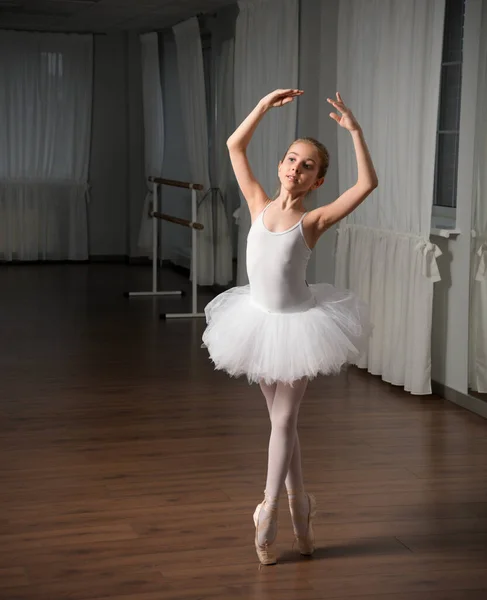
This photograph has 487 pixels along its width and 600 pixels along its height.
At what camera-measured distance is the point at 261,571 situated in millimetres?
3230

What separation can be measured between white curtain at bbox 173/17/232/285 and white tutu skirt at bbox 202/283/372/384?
610 cm

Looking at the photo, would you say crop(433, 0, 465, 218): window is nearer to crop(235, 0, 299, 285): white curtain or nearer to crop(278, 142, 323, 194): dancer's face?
crop(235, 0, 299, 285): white curtain

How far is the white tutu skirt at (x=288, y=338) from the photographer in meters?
3.12

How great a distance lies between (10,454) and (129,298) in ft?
15.5

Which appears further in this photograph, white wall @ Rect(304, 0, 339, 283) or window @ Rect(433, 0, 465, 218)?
white wall @ Rect(304, 0, 339, 283)

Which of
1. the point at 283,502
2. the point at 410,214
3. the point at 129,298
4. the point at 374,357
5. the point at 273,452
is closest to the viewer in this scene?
the point at 273,452

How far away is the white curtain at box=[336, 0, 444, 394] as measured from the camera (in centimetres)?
557

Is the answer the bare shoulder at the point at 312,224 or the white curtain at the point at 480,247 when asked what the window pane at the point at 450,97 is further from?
the bare shoulder at the point at 312,224

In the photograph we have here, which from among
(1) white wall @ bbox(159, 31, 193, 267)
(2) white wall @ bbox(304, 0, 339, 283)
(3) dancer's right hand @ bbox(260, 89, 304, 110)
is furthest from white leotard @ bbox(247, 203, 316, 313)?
(1) white wall @ bbox(159, 31, 193, 267)

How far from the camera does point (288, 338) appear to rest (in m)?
3.15

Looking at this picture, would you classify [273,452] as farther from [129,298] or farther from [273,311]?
[129,298]

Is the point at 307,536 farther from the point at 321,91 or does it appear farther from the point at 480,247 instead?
the point at 321,91

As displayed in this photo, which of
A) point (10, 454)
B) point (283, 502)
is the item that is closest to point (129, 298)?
point (10, 454)

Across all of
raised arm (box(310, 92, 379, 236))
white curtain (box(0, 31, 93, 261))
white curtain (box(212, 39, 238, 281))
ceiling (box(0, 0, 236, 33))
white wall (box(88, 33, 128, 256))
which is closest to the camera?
raised arm (box(310, 92, 379, 236))
